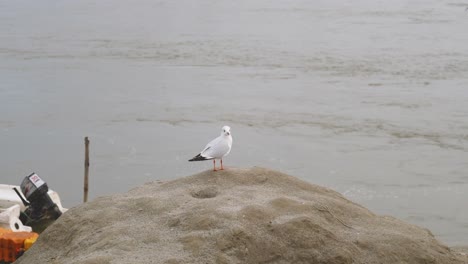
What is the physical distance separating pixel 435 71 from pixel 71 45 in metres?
11.5

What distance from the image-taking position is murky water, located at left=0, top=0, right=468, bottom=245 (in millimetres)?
12734

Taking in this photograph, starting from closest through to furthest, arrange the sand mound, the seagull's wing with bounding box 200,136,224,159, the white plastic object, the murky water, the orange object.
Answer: the sand mound < the seagull's wing with bounding box 200,136,224,159 < the orange object < the white plastic object < the murky water

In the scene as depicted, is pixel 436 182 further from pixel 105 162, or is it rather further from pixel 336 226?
pixel 336 226

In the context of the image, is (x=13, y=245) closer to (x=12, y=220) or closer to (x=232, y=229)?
(x=12, y=220)

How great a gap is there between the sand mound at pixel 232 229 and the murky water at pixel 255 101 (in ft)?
16.0

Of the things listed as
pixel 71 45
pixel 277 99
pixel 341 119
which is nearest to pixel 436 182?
pixel 341 119

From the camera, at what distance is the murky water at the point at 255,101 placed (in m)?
12.7

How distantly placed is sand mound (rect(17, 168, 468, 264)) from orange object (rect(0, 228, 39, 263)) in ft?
2.97

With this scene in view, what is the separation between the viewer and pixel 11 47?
22.2 metres

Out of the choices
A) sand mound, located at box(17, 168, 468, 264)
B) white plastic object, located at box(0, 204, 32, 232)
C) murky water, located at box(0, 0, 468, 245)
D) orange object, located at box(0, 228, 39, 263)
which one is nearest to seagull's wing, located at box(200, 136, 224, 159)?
→ sand mound, located at box(17, 168, 468, 264)

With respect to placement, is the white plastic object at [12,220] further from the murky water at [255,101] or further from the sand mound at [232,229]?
the murky water at [255,101]

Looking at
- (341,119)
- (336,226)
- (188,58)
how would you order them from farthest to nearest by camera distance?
(188,58)
(341,119)
(336,226)

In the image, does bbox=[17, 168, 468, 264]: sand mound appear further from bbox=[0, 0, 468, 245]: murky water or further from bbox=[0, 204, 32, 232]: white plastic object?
bbox=[0, 0, 468, 245]: murky water

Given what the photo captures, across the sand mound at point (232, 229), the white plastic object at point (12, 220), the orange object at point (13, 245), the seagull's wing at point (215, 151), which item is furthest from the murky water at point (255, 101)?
the seagull's wing at point (215, 151)
